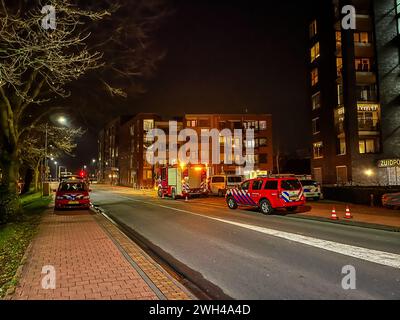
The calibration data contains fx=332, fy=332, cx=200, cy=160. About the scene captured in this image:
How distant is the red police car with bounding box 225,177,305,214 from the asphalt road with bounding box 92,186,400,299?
9.12 ft

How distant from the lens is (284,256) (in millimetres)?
7832

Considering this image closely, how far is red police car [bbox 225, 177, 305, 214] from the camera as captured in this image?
1611cm

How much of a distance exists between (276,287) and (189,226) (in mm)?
7363

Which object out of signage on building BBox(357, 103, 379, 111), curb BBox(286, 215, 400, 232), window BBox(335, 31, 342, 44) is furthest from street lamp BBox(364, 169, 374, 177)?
curb BBox(286, 215, 400, 232)

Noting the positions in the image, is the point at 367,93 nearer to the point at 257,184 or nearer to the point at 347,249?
the point at 257,184

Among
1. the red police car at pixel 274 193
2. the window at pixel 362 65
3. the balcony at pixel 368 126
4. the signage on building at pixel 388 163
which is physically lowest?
the red police car at pixel 274 193

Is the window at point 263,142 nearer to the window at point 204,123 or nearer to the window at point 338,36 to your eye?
the window at point 204,123

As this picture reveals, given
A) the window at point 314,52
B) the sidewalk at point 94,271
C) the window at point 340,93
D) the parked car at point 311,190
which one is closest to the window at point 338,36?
the window at point 314,52

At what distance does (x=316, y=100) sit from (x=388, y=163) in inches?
442

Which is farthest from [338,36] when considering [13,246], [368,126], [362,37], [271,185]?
[13,246]

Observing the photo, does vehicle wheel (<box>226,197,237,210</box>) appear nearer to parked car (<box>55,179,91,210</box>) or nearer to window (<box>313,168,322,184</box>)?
parked car (<box>55,179,91,210</box>)

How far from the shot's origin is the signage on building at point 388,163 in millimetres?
30141

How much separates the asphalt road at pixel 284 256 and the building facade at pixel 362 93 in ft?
69.5
